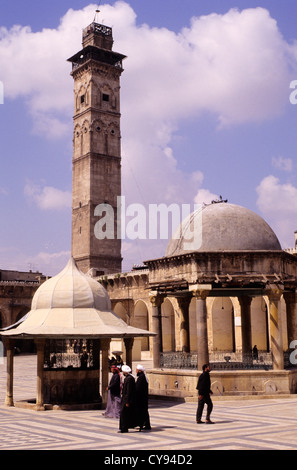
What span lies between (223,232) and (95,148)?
Result: 115ft

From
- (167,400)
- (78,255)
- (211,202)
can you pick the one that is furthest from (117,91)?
(167,400)

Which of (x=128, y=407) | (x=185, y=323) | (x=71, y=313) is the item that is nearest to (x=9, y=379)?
(x=71, y=313)

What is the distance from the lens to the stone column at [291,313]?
14820 mm

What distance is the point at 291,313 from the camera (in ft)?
49.2

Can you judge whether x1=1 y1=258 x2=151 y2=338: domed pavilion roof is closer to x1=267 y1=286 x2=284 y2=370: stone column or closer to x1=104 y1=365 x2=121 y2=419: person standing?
x1=104 y1=365 x2=121 y2=419: person standing

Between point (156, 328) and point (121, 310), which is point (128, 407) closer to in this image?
point (156, 328)

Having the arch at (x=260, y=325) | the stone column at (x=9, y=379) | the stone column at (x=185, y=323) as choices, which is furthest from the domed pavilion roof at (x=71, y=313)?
the arch at (x=260, y=325)

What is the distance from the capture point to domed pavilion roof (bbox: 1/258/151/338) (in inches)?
430

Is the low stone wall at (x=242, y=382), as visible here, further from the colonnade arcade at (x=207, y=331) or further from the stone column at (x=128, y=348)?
the stone column at (x=128, y=348)

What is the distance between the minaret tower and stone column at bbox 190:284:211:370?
32.6 metres

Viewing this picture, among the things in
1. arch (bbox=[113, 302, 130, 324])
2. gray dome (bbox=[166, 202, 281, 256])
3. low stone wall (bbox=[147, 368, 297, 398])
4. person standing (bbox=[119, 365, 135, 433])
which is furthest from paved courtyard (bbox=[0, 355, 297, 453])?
arch (bbox=[113, 302, 130, 324])

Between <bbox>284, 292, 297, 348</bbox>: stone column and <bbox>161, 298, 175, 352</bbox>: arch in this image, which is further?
<bbox>161, 298, 175, 352</bbox>: arch
